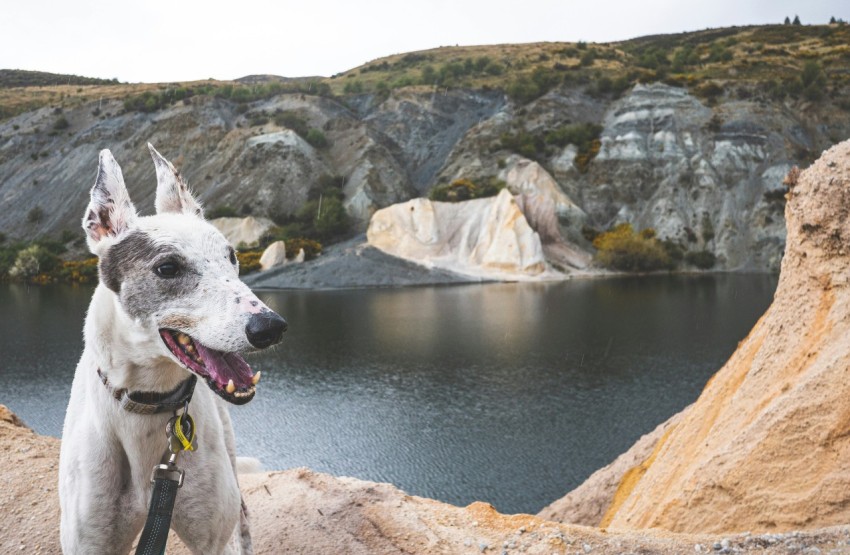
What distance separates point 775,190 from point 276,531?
6476 centimetres

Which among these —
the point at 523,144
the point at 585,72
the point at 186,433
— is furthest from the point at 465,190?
the point at 186,433

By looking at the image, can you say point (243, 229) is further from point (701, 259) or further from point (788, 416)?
point (788, 416)

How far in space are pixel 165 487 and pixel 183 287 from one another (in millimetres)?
900

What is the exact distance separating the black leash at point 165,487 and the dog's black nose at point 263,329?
2.13ft

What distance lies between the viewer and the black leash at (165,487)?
8.31ft

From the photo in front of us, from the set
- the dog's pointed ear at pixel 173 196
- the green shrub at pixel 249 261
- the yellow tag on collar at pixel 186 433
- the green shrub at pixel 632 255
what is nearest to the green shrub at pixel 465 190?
the green shrub at pixel 632 255

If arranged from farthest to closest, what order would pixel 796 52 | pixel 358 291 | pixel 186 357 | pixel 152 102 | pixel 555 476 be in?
pixel 796 52
pixel 152 102
pixel 358 291
pixel 555 476
pixel 186 357

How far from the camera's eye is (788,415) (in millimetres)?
5180

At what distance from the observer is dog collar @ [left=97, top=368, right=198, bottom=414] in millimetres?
2586

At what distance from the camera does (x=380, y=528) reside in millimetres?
5211

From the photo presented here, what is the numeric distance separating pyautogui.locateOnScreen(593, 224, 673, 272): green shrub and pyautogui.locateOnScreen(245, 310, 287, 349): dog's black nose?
186 feet

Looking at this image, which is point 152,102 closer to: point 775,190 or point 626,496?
point 775,190

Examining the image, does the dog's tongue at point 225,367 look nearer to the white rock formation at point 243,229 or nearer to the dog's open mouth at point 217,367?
the dog's open mouth at point 217,367

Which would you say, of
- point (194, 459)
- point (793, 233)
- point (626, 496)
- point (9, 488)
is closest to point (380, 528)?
point (194, 459)
